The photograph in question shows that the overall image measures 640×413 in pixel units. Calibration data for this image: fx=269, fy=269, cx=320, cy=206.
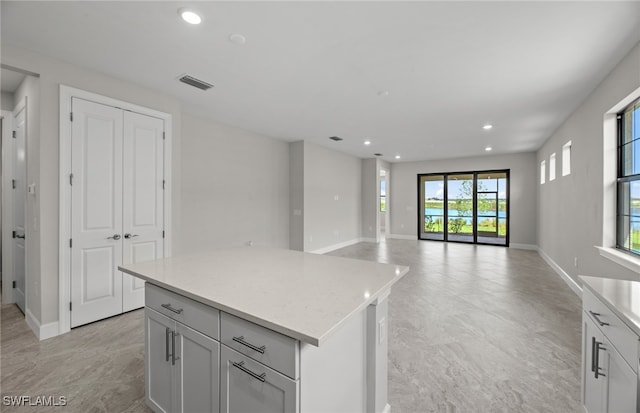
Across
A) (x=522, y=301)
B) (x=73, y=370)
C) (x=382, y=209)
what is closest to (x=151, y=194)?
(x=73, y=370)

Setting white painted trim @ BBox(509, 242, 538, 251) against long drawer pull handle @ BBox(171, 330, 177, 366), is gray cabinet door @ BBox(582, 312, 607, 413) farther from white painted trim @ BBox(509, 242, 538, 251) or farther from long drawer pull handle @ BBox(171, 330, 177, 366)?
white painted trim @ BBox(509, 242, 538, 251)

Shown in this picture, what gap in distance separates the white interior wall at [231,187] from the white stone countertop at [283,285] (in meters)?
2.55

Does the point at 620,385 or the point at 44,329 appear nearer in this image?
the point at 620,385

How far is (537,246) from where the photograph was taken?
721cm

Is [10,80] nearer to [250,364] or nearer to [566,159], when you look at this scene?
[250,364]

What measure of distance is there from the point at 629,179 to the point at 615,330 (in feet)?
7.80

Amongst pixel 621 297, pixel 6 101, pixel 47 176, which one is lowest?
pixel 621 297

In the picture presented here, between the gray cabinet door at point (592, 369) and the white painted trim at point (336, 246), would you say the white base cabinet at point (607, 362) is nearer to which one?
the gray cabinet door at point (592, 369)

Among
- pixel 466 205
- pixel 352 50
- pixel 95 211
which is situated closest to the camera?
pixel 352 50

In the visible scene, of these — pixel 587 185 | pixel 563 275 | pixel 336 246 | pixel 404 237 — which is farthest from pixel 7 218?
pixel 404 237

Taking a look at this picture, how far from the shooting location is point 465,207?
8.44 meters

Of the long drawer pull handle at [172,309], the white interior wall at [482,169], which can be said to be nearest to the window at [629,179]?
the long drawer pull handle at [172,309]

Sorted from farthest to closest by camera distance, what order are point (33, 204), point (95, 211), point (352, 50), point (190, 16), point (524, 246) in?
point (524, 246), point (95, 211), point (33, 204), point (352, 50), point (190, 16)

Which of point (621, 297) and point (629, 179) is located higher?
point (629, 179)
